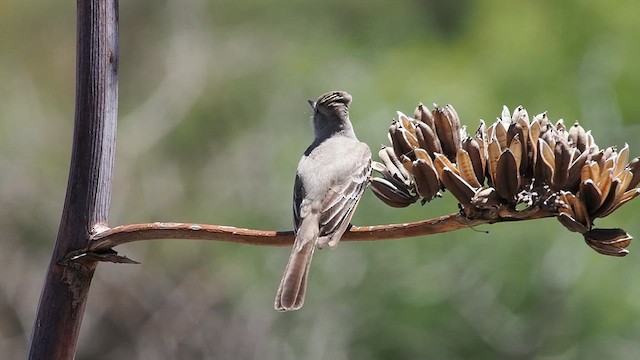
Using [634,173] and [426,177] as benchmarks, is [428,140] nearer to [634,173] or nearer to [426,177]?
[426,177]

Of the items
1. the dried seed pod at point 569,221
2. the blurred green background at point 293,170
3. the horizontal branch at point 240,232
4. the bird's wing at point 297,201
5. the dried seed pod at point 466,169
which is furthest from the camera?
the blurred green background at point 293,170

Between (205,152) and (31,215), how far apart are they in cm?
114

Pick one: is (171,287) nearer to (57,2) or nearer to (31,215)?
(31,215)

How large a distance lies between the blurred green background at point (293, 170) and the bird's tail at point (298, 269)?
72.0 inches

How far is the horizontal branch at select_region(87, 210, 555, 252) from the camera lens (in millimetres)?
1698

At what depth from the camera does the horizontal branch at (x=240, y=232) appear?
5.57ft

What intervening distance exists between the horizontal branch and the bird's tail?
59 centimetres

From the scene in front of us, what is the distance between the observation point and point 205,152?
618cm

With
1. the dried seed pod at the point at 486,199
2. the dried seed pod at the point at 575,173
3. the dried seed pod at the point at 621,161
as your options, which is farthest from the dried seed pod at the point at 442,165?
the dried seed pod at the point at 621,161

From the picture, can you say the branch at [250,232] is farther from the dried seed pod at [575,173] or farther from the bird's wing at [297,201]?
the bird's wing at [297,201]

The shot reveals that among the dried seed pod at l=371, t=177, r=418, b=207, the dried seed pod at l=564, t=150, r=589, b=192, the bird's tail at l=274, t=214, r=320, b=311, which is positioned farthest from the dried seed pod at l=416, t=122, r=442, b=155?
the bird's tail at l=274, t=214, r=320, b=311

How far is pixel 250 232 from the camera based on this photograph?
1771mm

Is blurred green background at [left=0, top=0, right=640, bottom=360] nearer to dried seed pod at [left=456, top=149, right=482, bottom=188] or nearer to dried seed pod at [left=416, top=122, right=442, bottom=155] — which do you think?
dried seed pod at [left=416, top=122, right=442, bottom=155]

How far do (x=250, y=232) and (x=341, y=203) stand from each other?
50.7 inches
